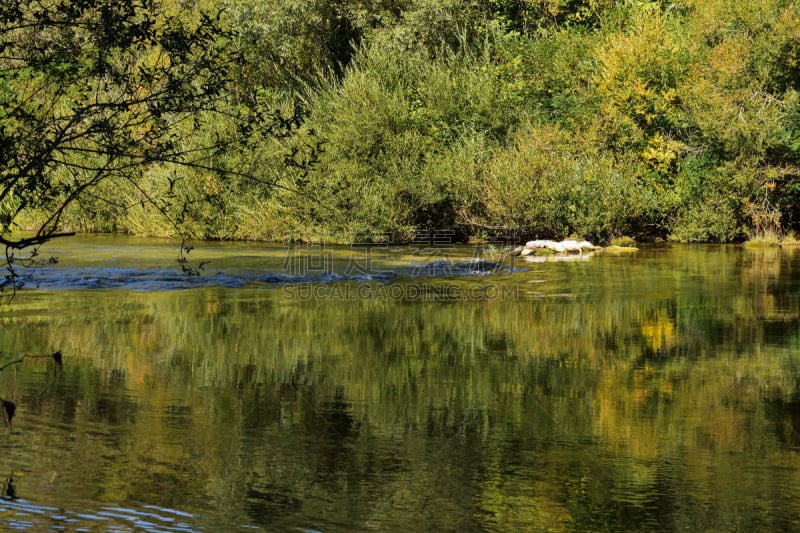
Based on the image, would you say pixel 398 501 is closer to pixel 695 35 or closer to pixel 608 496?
pixel 608 496

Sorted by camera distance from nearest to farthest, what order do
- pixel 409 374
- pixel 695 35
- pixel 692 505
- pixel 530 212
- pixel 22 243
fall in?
pixel 22 243
pixel 692 505
pixel 409 374
pixel 530 212
pixel 695 35

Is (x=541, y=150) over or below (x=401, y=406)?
over

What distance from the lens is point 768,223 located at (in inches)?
1393

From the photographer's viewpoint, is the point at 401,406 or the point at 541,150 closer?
the point at 401,406

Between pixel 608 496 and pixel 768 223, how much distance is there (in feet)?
96.0

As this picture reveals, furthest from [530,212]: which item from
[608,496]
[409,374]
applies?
[608,496]

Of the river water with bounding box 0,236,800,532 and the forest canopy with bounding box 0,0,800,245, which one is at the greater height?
the forest canopy with bounding box 0,0,800,245

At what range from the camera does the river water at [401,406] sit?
787cm

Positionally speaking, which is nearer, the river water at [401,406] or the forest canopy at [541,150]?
the river water at [401,406]

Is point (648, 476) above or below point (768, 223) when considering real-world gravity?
below

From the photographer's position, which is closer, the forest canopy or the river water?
the river water

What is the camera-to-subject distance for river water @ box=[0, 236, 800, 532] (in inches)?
310

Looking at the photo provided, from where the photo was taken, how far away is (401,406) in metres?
11.7

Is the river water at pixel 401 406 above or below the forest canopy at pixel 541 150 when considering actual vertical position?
below
